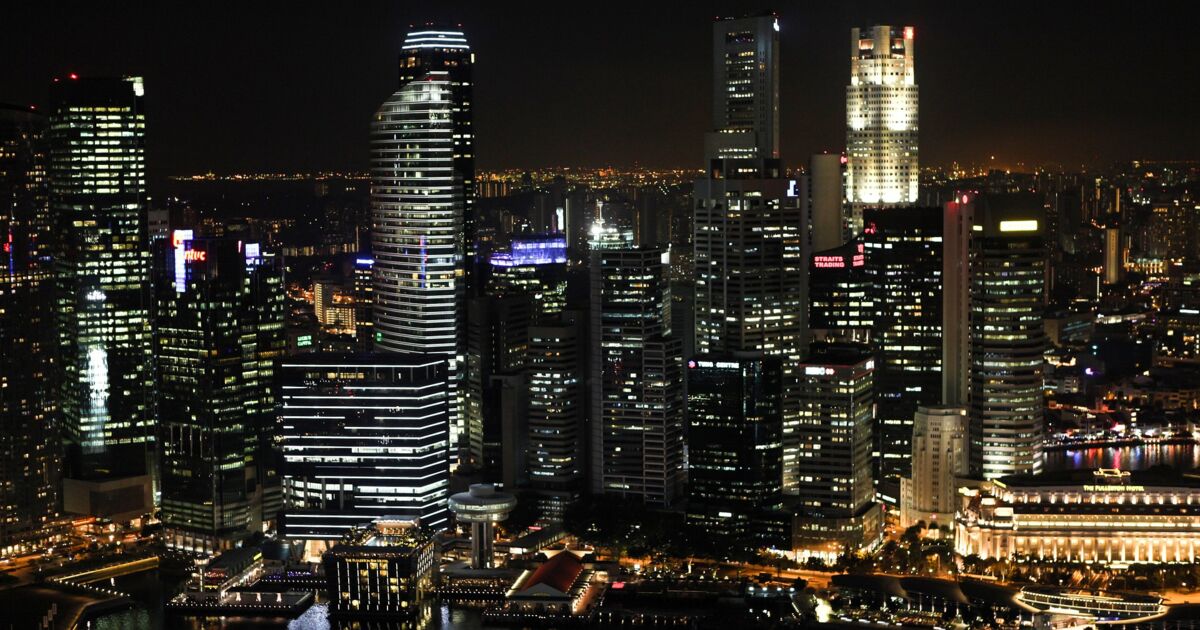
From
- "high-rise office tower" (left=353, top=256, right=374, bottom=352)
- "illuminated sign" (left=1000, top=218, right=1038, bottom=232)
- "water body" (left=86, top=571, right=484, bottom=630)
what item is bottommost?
"water body" (left=86, top=571, right=484, bottom=630)

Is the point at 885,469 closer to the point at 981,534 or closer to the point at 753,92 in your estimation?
the point at 981,534

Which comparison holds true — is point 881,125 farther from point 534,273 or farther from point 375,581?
point 375,581

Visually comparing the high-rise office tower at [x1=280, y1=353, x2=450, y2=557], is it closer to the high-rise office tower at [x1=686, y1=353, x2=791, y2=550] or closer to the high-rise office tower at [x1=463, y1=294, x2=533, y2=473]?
the high-rise office tower at [x1=463, y1=294, x2=533, y2=473]

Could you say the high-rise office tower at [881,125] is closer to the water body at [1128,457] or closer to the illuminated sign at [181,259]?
the water body at [1128,457]

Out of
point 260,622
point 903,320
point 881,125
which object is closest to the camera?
point 260,622

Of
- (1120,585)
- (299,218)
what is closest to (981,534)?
(1120,585)

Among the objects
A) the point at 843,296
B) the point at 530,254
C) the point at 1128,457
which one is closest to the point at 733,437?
the point at 843,296

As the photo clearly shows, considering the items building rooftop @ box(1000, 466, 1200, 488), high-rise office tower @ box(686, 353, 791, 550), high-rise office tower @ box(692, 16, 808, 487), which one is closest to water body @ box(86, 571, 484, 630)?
high-rise office tower @ box(686, 353, 791, 550)
